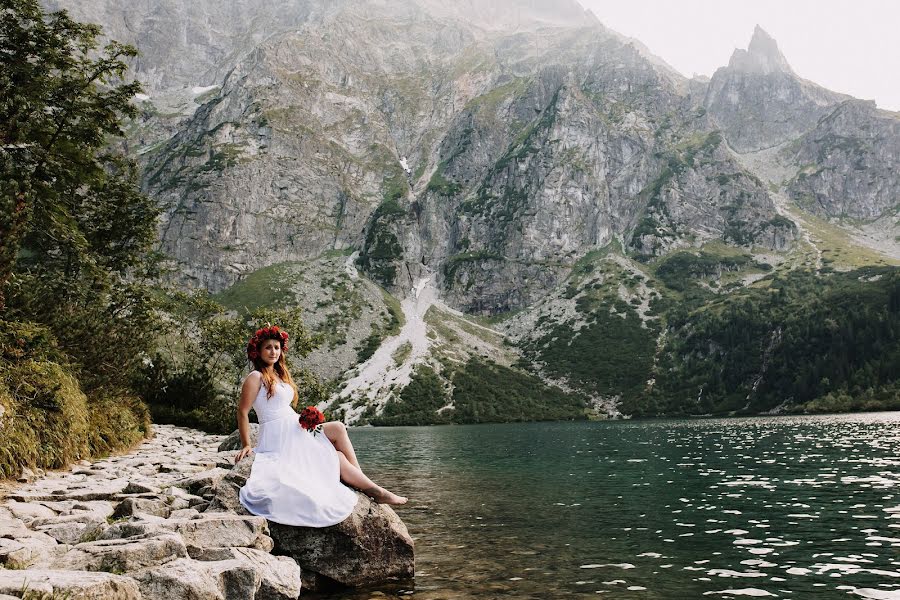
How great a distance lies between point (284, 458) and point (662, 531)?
42.3 feet

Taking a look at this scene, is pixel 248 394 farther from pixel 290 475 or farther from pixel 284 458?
pixel 290 475

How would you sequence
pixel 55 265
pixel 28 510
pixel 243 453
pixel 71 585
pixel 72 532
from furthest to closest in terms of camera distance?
pixel 55 265, pixel 243 453, pixel 28 510, pixel 72 532, pixel 71 585

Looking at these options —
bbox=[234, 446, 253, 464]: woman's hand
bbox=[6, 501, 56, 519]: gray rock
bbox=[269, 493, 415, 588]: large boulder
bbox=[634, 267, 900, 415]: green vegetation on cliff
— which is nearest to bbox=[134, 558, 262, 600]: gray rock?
bbox=[269, 493, 415, 588]: large boulder

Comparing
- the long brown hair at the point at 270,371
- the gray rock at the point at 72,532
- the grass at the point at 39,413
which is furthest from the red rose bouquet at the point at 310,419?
the grass at the point at 39,413

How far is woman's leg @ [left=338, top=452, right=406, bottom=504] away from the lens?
482 inches

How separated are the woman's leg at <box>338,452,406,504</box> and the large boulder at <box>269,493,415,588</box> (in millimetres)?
186

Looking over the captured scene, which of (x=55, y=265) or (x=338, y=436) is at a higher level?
(x=55, y=265)

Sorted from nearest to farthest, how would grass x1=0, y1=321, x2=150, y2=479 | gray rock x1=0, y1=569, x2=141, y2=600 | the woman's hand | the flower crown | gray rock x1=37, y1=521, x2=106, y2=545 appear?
gray rock x1=0, y1=569, x2=141, y2=600 → gray rock x1=37, y1=521, x2=106, y2=545 → the flower crown → the woman's hand → grass x1=0, y1=321, x2=150, y2=479

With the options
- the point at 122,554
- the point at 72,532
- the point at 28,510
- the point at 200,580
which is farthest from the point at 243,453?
the point at 200,580

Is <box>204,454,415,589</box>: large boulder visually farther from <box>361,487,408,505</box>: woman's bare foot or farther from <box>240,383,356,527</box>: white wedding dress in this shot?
<box>240,383,356,527</box>: white wedding dress

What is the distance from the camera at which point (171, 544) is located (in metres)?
8.60

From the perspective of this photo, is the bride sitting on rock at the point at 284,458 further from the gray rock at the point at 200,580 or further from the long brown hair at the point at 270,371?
the gray rock at the point at 200,580

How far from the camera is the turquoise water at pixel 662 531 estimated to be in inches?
480

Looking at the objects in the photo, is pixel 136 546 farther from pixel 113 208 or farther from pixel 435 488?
pixel 113 208
